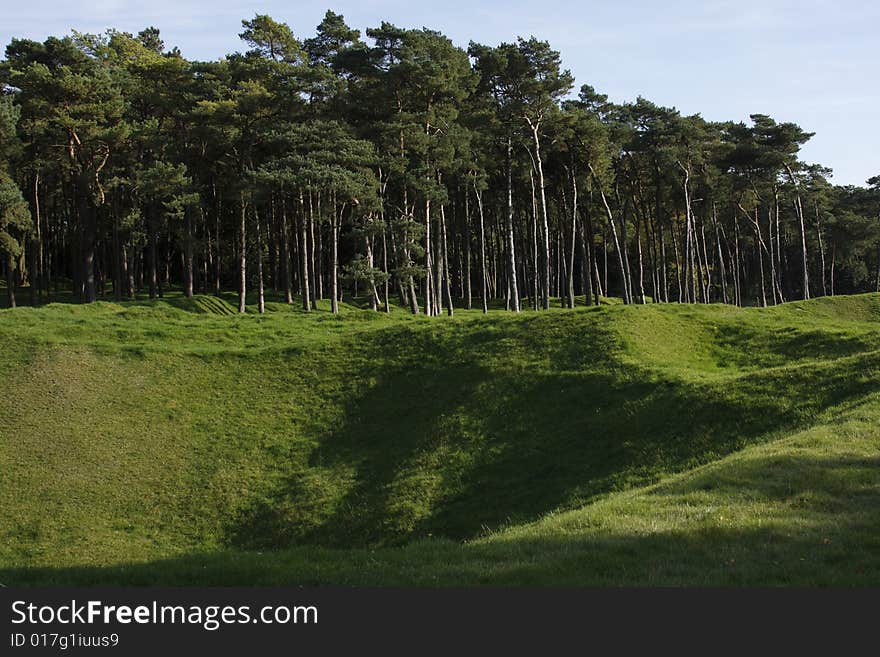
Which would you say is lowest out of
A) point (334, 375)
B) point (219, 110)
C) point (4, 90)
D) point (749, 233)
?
point (334, 375)

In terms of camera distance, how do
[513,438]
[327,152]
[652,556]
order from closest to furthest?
[652,556], [513,438], [327,152]

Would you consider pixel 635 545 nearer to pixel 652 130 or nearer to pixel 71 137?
pixel 71 137

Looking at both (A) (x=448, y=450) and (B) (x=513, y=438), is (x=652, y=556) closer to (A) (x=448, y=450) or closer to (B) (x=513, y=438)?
(B) (x=513, y=438)

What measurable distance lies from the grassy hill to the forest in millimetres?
15155

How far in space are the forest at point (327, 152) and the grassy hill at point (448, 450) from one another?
1516cm

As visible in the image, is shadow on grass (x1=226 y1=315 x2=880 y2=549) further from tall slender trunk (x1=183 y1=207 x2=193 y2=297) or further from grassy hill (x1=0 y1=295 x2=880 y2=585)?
tall slender trunk (x1=183 y1=207 x2=193 y2=297)

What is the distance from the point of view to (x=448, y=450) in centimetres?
2425

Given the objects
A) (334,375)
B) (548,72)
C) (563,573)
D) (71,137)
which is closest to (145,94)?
(71,137)

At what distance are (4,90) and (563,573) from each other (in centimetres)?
5880

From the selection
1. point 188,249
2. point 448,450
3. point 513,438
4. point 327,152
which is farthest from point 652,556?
point 188,249

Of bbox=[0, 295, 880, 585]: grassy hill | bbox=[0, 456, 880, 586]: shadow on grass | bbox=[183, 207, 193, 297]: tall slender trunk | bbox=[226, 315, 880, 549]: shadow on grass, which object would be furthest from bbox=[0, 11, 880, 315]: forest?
bbox=[0, 456, 880, 586]: shadow on grass

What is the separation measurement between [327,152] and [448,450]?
26.2m

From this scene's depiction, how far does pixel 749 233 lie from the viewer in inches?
3433

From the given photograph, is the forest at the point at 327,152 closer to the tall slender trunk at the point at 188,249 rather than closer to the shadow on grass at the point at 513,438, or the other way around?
the tall slender trunk at the point at 188,249
